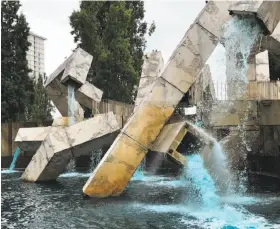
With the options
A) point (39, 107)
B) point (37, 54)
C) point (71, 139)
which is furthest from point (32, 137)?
point (37, 54)

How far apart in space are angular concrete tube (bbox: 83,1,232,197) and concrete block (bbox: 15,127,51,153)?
22.4 ft

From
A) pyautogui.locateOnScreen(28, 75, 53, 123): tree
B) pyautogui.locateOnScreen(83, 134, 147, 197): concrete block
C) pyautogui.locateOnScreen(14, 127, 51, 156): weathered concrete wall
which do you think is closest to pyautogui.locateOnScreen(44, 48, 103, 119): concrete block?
pyautogui.locateOnScreen(14, 127, 51, 156): weathered concrete wall

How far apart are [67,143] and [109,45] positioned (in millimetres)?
15121

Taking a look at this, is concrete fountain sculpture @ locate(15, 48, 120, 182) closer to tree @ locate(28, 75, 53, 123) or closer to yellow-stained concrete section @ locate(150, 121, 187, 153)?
yellow-stained concrete section @ locate(150, 121, 187, 153)

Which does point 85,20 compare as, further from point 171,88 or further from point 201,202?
point 201,202

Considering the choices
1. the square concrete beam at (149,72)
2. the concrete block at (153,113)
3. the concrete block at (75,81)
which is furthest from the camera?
the square concrete beam at (149,72)

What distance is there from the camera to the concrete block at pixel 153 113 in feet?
33.5

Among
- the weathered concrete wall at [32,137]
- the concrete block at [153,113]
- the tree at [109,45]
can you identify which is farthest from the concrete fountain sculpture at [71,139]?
the tree at [109,45]

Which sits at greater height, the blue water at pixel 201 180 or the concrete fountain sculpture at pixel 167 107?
the concrete fountain sculpture at pixel 167 107

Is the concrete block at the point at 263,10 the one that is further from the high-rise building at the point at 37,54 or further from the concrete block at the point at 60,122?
the high-rise building at the point at 37,54

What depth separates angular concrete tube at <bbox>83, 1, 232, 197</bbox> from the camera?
10016 mm

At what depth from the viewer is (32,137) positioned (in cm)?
1645

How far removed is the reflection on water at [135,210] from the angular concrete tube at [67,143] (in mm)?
1339

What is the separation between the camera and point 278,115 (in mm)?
11398
